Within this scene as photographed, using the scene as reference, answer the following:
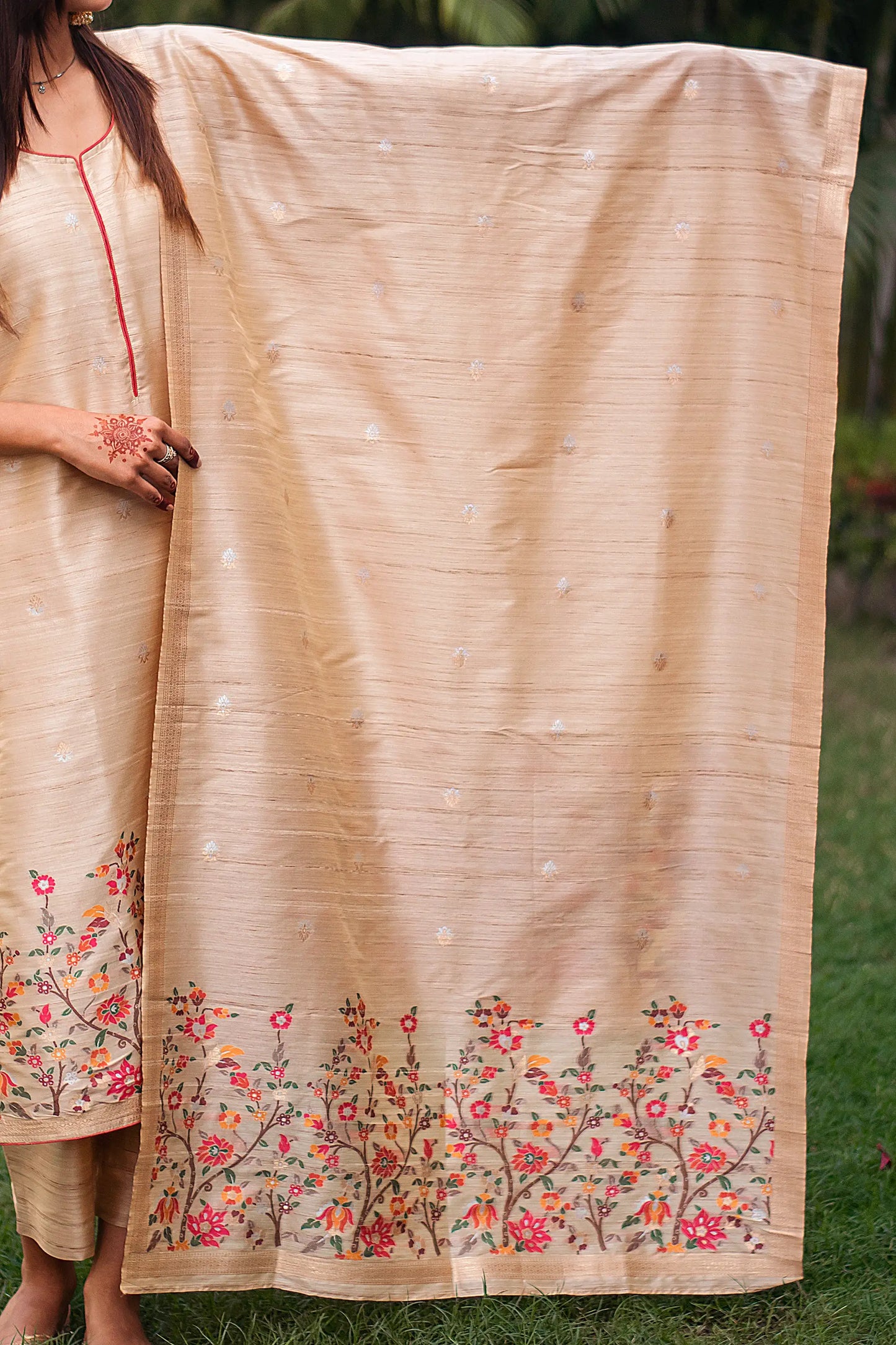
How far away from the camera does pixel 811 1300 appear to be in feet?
6.86

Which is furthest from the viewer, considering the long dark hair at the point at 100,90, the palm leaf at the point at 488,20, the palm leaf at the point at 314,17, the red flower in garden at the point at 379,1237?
the palm leaf at the point at 314,17

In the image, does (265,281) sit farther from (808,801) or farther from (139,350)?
(808,801)

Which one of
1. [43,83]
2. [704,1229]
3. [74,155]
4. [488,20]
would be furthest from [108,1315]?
[488,20]

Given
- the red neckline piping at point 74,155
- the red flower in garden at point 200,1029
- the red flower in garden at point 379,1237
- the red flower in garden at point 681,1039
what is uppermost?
the red neckline piping at point 74,155

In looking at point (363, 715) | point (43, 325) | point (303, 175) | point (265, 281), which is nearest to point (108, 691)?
point (363, 715)

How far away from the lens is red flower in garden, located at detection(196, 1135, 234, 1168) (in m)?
1.93

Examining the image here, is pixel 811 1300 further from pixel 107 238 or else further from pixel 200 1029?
pixel 107 238

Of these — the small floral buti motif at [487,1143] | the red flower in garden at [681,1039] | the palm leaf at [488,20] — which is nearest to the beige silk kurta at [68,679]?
the small floral buti motif at [487,1143]

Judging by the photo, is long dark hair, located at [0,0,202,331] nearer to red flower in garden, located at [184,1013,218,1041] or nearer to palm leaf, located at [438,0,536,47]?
red flower in garden, located at [184,1013,218,1041]

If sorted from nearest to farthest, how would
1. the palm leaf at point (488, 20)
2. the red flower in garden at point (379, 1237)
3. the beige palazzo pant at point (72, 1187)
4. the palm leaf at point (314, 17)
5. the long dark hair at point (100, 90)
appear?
the long dark hair at point (100, 90), the beige palazzo pant at point (72, 1187), the red flower in garden at point (379, 1237), the palm leaf at point (488, 20), the palm leaf at point (314, 17)

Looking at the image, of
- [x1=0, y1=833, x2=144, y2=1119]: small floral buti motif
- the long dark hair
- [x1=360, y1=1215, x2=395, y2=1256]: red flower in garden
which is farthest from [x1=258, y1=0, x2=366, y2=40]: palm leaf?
[x1=360, y1=1215, x2=395, y2=1256]: red flower in garden

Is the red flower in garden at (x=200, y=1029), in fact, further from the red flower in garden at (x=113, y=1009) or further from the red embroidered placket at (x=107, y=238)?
the red embroidered placket at (x=107, y=238)

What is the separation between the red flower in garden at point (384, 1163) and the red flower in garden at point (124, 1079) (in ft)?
1.21

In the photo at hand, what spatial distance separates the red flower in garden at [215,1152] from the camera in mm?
1931
